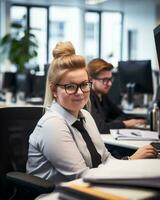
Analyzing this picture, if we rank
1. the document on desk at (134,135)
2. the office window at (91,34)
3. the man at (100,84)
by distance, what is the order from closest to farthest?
the document on desk at (134,135)
the man at (100,84)
the office window at (91,34)

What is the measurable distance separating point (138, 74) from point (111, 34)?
795cm

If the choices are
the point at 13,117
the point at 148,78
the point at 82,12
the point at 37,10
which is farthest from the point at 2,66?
the point at 13,117

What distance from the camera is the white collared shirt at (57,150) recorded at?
5.57 feet

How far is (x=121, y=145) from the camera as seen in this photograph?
259cm

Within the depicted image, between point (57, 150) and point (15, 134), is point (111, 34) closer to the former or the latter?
point (15, 134)

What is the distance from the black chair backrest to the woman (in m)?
0.13

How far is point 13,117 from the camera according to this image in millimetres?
2066

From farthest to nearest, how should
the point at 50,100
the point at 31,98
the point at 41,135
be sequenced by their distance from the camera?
the point at 31,98
the point at 50,100
the point at 41,135

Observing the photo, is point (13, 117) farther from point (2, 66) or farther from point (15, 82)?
point (2, 66)

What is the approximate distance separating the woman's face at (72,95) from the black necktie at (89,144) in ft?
0.26

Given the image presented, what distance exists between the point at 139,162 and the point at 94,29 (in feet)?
37.3

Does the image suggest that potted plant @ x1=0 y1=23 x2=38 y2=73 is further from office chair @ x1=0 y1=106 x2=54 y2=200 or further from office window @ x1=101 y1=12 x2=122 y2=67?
office chair @ x1=0 y1=106 x2=54 y2=200

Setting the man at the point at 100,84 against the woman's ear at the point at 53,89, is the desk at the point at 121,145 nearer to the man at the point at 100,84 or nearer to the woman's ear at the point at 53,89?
the man at the point at 100,84

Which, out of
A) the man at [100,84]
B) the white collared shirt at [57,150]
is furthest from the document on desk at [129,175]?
the man at [100,84]
